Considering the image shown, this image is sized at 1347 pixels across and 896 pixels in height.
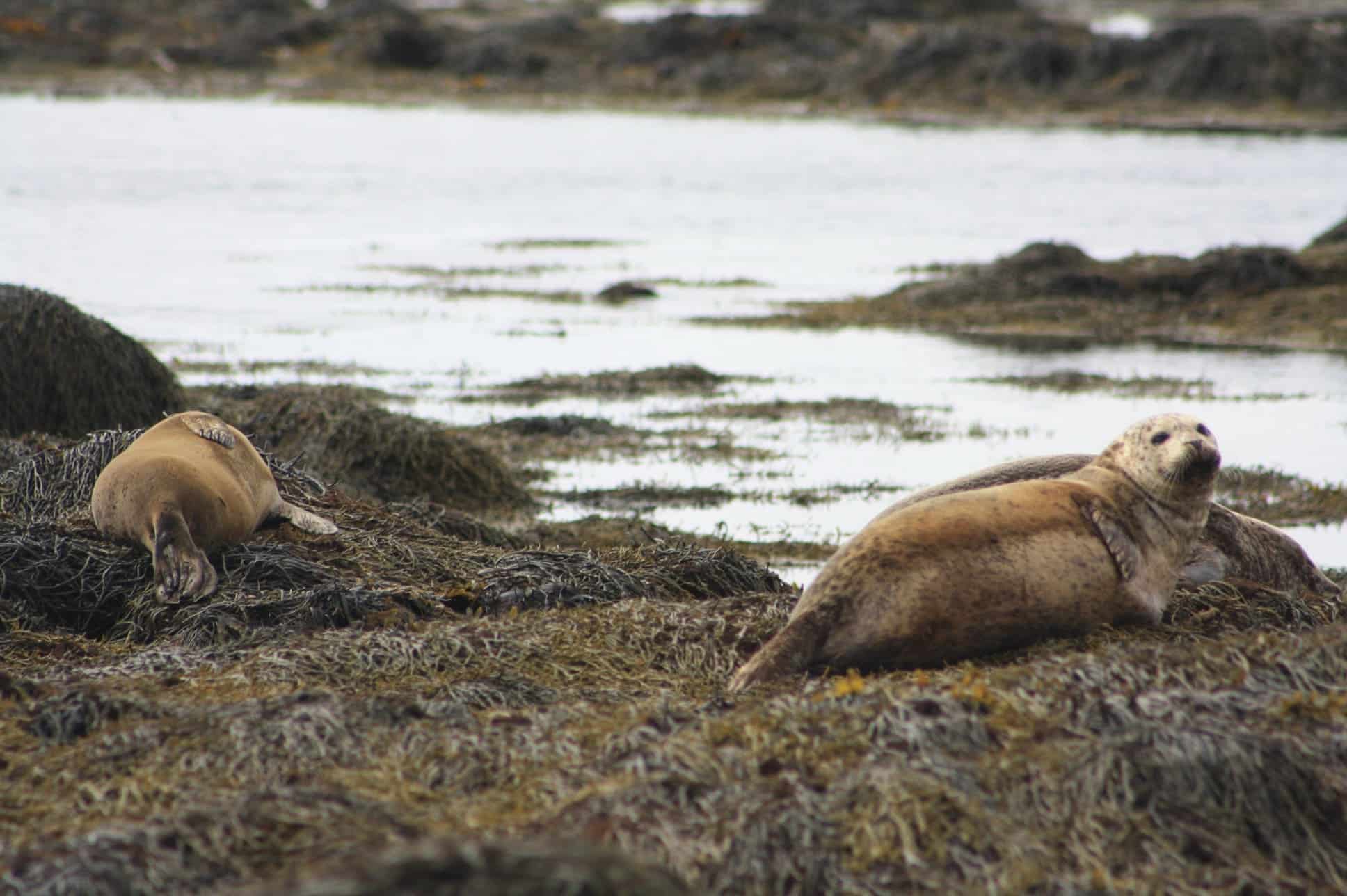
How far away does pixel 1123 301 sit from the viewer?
19.5 metres

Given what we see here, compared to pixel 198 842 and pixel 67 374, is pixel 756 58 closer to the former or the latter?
pixel 67 374

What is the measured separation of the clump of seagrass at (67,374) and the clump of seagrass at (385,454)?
28.7 inches

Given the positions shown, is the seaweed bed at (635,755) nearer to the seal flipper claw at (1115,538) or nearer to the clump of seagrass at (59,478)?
the seal flipper claw at (1115,538)

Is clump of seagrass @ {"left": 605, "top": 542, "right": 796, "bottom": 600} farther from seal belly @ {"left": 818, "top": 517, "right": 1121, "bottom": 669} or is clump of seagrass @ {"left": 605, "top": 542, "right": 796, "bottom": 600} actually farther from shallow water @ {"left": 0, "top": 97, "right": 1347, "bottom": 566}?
shallow water @ {"left": 0, "top": 97, "right": 1347, "bottom": 566}

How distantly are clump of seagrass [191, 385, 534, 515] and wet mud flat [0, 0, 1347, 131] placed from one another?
137 feet

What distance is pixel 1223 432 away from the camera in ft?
40.8

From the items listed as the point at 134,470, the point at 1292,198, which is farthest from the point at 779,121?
the point at 134,470

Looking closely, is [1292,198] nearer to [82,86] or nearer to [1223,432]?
[1223,432]

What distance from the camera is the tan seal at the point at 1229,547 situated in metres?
6.27

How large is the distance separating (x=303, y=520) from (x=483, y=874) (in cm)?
446

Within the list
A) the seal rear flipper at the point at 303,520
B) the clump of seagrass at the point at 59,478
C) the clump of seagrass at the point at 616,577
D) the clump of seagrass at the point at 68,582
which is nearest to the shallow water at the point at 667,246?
the clump of seagrass at the point at 616,577

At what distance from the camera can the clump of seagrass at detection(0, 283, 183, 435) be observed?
10.6 m

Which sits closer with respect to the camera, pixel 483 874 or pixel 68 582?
pixel 483 874

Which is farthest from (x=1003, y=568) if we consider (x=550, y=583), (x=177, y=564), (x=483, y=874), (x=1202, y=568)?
(x=177, y=564)
